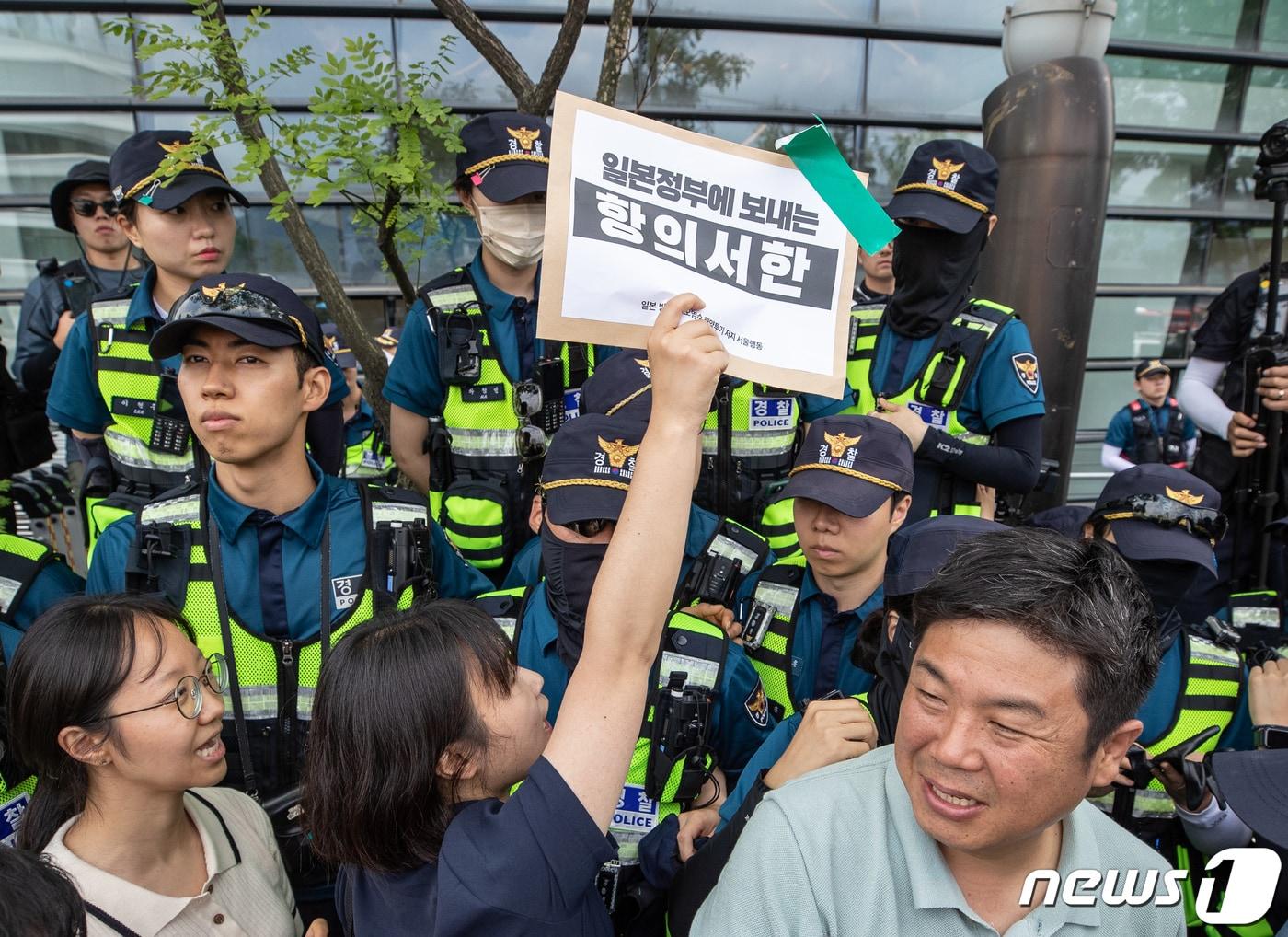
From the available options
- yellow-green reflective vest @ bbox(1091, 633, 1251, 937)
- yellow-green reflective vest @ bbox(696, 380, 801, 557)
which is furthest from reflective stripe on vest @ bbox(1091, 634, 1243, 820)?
yellow-green reflective vest @ bbox(696, 380, 801, 557)

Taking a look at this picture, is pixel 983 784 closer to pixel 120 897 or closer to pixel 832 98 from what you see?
pixel 120 897

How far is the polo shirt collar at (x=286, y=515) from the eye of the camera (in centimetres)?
232

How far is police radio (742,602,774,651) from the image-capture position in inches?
105

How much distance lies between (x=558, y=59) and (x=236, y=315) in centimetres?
183

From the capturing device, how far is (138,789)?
6.00ft

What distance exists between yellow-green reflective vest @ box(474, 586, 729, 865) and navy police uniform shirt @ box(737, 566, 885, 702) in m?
0.33

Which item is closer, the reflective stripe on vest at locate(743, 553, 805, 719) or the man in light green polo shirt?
the man in light green polo shirt

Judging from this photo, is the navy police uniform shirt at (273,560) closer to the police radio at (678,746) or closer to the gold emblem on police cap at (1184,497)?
the police radio at (678,746)

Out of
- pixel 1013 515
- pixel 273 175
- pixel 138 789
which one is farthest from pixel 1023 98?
pixel 138 789

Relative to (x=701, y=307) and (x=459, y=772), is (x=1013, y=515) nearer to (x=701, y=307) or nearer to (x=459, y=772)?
(x=701, y=307)

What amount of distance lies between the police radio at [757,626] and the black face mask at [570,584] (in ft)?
1.77

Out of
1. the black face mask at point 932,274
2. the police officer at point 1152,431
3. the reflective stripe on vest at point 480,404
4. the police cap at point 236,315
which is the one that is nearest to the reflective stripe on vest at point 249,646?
the police cap at point 236,315

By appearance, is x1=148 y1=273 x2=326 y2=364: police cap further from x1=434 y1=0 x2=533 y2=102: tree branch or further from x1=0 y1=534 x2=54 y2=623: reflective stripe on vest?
x1=434 y1=0 x2=533 y2=102: tree branch

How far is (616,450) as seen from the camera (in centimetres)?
254
